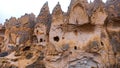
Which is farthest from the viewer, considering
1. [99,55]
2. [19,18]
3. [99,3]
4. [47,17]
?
[19,18]

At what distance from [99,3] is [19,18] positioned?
651 centimetres

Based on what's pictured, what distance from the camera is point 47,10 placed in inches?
766

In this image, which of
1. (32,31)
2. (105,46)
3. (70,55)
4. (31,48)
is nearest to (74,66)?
(70,55)

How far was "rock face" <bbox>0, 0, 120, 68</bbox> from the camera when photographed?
16.5 meters

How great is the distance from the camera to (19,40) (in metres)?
19.6

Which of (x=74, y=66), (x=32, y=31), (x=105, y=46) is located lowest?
(x=74, y=66)

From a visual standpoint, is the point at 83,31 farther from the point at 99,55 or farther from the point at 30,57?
the point at 30,57

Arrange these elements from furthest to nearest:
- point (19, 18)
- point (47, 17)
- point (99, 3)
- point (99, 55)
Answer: point (19, 18) < point (47, 17) < point (99, 3) < point (99, 55)

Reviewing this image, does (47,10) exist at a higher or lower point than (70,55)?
higher

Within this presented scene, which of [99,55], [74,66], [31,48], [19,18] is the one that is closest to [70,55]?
[74,66]

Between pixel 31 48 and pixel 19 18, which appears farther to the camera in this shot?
pixel 19 18

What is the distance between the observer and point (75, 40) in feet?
56.7

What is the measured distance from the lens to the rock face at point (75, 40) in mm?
16484

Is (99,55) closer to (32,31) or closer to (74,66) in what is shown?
(74,66)
